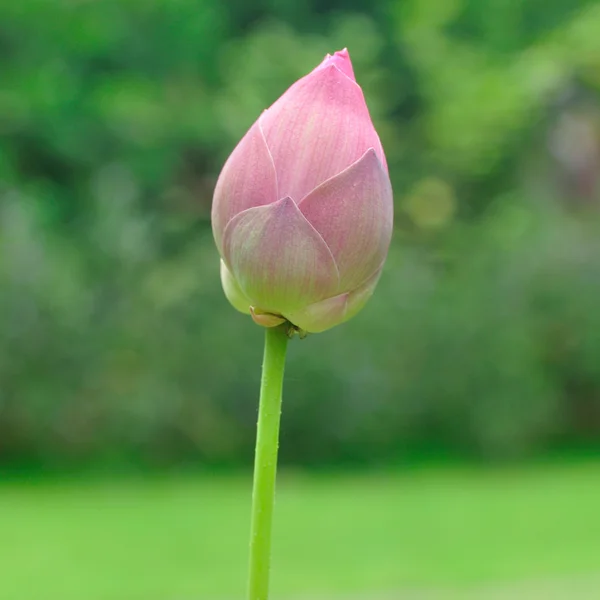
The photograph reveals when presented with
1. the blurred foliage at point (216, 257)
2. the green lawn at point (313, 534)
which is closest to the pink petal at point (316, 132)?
the green lawn at point (313, 534)

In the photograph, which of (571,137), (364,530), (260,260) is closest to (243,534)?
(364,530)

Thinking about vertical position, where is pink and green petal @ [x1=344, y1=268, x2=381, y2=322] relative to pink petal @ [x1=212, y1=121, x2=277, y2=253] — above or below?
below

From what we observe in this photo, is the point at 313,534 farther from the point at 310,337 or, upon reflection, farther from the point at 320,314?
the point at 320,314

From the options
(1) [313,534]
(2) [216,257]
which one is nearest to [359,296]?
(1) [313,534]

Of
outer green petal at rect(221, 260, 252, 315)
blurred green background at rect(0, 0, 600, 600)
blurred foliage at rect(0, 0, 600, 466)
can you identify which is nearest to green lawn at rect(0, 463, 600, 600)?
blurred green background at rect(0, 0, 600, 600)

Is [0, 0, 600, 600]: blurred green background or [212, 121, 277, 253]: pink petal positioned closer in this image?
[212, 121, 277, 253]: pink petal

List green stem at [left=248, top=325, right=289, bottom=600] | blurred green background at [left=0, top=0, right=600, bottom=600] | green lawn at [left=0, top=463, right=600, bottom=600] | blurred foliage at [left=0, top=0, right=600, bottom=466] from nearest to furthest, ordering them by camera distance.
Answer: green stem at [left=248, top=325, right=289, bottom=600] < green lawn at [left=0, top=463, right=600, bottom=600] < blurred green background at [left=0, top=0, right=600, bottom=600] < blurred foliage at [left=0, top=0, right=600, bottom=466]

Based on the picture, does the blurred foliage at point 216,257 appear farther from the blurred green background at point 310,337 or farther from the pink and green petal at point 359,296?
the pink and green petal at point 359,296

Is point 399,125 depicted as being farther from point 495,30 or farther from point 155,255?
point 155,255

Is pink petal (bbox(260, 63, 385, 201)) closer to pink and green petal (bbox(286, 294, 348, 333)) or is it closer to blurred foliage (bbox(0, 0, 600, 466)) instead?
pink and green petal (bbox(286, 294, 348, 333))
